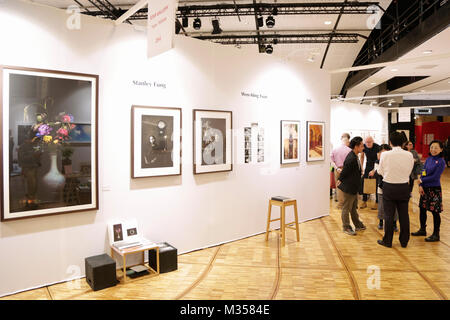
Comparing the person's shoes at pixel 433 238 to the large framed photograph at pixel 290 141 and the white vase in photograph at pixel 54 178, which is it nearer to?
the large framed photograph at pixel 290 141

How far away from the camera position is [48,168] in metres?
3.80

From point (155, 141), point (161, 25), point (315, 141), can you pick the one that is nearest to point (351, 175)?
point (315, 141)

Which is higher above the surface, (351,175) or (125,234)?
(351,175)

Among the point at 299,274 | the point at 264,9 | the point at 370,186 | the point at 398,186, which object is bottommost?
the point at 299,274

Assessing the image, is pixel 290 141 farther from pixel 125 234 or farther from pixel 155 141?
pixel 125 234

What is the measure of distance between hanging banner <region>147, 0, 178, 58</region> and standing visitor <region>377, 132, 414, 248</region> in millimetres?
3807

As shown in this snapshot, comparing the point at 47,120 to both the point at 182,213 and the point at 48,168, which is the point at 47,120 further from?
the point at 182,213

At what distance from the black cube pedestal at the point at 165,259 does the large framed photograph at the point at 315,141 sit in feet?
12.4

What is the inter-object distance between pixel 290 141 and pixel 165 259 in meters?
3.49

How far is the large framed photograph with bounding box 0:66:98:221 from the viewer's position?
355 centimetres

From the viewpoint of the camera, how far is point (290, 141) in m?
6.65
